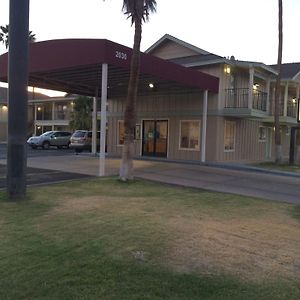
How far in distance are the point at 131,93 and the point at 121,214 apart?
6.07m

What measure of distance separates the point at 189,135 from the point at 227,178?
7397 millimetres

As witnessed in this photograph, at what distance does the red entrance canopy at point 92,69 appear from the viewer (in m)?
15.1

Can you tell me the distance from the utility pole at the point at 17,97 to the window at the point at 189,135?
1423 cm

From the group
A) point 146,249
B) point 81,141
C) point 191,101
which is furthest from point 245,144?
point 146,249

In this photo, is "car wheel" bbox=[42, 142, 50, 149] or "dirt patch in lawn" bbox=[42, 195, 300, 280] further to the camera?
"car wheel" bbox=[42, 142, 50, 149]

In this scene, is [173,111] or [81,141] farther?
[81,141]

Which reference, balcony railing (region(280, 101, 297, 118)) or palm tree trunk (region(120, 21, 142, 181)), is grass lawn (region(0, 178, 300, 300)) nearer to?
palm tree trunk (region(120, 21, 142, 181))

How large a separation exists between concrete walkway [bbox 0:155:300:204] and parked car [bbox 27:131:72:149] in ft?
60.7

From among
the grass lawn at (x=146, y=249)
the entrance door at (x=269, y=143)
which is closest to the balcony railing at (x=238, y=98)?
the entrance door at (x=269, y=143)

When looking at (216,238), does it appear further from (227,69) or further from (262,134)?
(262,134)

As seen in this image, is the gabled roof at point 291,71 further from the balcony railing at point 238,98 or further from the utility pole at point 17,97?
the utility pole at point 17,97

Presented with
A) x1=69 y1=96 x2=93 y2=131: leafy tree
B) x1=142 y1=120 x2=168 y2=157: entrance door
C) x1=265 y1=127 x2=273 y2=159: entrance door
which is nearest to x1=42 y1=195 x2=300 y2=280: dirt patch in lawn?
x1=142 y1=120 x2=168 y2=157: entrance door

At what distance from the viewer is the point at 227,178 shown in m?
16.4

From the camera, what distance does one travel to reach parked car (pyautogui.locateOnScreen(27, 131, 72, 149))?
36.8m
